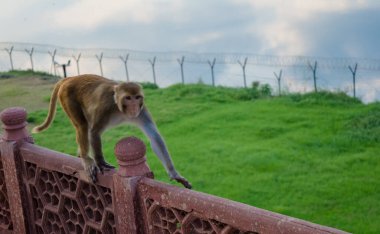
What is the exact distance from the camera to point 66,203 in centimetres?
404

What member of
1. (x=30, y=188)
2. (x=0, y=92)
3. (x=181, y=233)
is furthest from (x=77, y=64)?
(x=181, y=233)

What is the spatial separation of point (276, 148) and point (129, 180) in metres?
6.39

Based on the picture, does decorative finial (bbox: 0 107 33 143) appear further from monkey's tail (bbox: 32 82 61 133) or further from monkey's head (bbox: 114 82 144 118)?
monkey's head (bbox: 114 82 144 118)

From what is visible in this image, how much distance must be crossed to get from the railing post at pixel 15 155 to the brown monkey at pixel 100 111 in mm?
309

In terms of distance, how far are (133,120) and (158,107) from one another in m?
8.46

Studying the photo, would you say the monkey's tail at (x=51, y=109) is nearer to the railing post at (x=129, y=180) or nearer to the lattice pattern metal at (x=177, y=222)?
the railing post at (x=129, y=180)

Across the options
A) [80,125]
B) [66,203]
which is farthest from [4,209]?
[80,125]

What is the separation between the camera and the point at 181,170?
354 inches

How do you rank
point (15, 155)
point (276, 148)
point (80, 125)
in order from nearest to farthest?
1. point (80, 125)
2. point (15, 155)
3. point (276, 148)

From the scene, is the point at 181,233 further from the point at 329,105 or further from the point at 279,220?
the point at 329,105

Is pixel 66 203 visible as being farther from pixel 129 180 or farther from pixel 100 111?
pixel 129 180

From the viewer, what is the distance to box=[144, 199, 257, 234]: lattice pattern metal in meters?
2.92

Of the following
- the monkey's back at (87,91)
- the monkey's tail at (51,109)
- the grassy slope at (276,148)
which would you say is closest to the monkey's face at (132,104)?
the monkey's back at (87,91)

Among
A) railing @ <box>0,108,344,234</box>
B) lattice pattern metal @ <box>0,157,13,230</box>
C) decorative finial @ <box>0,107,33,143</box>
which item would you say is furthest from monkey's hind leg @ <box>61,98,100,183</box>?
lattice pattern metal @ <box>0,157,13,230</box>
